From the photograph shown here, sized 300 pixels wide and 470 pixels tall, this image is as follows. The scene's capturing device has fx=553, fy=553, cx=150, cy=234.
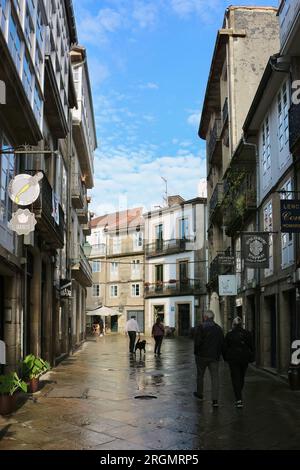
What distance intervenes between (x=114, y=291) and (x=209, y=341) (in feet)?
147

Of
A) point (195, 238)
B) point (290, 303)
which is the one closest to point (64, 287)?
point (290, 303)

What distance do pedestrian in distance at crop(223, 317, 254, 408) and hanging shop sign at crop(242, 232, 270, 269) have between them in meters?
5.77

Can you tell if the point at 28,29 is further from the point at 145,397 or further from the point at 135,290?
the point at 135,290

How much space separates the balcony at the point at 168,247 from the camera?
46.6 metres

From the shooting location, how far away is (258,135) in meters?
18.8

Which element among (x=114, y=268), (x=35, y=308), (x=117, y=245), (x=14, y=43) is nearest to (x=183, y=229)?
(x=117, y=245)

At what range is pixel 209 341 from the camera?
10.1 metres

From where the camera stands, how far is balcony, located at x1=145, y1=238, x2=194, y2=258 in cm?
4662

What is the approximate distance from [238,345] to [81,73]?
798 inches

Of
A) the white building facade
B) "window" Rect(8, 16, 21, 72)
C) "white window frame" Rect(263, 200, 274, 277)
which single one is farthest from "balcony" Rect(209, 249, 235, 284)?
the white building facade

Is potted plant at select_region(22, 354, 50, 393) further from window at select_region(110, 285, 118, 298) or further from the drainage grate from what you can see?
window at select_region(110, 285, 118, 298)

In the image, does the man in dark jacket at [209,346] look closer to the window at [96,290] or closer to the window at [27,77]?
the window at [27,77]

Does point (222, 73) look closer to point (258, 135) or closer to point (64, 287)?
point (258, 135)

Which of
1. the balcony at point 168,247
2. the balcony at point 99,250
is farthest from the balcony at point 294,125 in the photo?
the balcony at point 99,250
